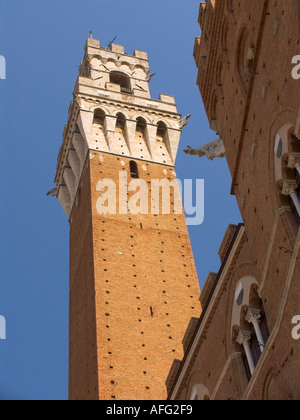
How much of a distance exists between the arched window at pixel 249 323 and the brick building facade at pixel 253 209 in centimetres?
2

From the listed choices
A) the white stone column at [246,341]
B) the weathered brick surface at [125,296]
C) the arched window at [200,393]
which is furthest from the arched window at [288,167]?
the weathered brick surface at [125,296]

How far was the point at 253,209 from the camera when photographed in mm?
10508

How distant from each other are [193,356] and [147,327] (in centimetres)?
738

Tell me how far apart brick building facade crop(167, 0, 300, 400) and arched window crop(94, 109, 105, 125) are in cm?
1448

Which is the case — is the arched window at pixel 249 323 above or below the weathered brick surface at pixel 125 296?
below

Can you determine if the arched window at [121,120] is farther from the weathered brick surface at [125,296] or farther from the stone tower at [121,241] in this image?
the weathered brick surface at [125,296]

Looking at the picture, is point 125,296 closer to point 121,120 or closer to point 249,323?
point 121,120

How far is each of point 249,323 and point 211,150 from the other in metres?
3.63

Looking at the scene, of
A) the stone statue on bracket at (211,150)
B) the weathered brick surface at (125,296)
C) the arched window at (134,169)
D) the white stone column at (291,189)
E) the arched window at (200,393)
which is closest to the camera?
the white stone column at (291,189)

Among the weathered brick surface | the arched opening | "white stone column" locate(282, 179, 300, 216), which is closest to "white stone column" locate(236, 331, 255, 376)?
"white stone column" locate(282, 179, 300, 216)

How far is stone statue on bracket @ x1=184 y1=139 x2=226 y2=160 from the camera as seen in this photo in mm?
12625

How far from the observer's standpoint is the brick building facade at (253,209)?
9.05 meters

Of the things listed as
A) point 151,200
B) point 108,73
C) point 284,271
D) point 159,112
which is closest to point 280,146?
point 284,271

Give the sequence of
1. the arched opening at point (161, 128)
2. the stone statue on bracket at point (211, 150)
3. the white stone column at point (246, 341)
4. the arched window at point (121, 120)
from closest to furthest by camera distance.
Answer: the white stone column at point (246, 341)
the stone statue on bracket at point (211, 150)
the arched window at point (121, 120)
the arched opening at point (161, 128)
